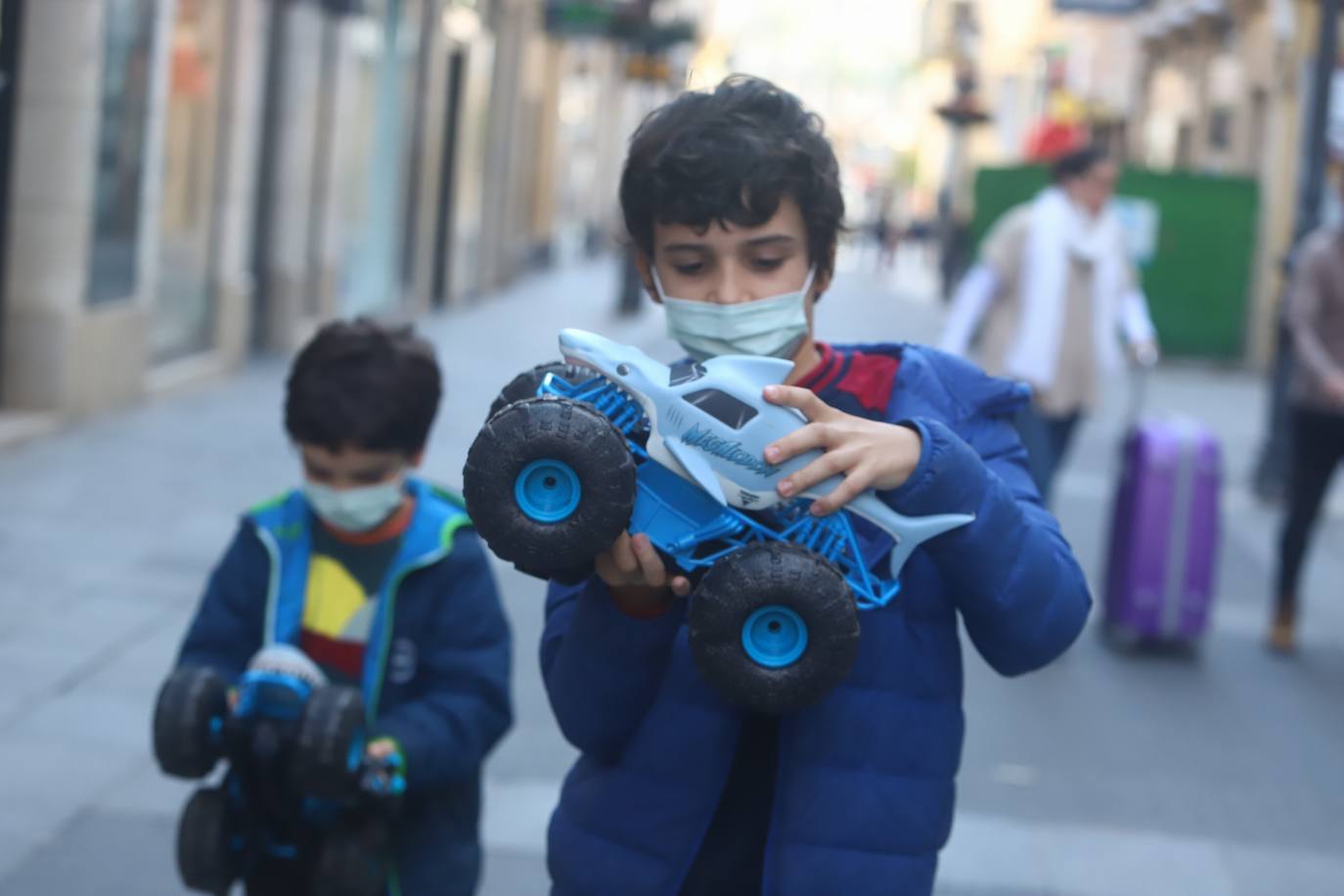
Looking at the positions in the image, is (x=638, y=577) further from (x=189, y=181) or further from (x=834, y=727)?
(x=189, y=181)

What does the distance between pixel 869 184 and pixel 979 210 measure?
7134 cm

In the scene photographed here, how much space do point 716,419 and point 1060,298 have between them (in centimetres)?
569

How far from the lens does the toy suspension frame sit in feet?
6.37

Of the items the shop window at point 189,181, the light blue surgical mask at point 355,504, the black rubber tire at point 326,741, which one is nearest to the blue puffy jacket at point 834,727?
the black rubber tire at point 326,741

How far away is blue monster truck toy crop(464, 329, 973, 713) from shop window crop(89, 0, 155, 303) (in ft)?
31.3

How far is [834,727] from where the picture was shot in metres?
2.12

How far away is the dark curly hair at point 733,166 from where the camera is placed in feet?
6.88

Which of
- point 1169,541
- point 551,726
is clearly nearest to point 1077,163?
point 1169,541

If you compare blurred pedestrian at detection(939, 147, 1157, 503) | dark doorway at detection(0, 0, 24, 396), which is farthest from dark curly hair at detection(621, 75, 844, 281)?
dark doorway at detection(0, 0, 24, 396)

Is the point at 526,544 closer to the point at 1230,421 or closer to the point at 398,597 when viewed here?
the point at 398,597

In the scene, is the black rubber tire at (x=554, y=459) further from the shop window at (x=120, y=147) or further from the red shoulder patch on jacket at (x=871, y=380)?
the shop window at (x=120, y=147)

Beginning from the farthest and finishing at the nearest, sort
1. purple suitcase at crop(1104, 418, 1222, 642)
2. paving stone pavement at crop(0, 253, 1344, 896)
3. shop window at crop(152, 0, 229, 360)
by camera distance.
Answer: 1. shop window at crop(152, 0, 229, 360)
2. purple suitcase at crop(1104, 418, 1222, 642)
3. paving stone pavement at crop(0, 253, 1344, 896)

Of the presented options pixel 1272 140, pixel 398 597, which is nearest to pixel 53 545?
pixel 398 597

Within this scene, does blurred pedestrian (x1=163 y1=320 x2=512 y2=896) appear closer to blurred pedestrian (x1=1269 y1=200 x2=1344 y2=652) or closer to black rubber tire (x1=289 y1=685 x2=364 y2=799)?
black rubber tire (x1=289 y1=685 x2=364 y2=799)
